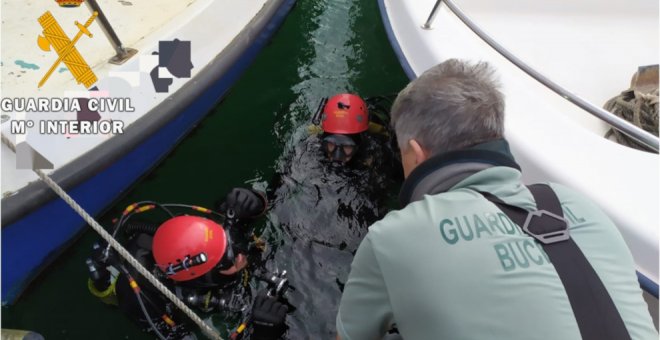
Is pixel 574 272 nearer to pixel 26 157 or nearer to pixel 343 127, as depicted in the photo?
pixel 343 127

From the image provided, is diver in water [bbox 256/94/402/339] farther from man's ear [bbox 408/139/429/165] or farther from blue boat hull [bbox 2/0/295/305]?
man's ear [bbox 408/139/429/165]

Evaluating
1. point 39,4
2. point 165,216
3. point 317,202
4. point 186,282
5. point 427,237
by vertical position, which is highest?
point 39,4

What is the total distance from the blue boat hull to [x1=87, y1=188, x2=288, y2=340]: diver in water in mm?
376

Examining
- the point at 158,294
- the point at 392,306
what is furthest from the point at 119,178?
the point at 392,306

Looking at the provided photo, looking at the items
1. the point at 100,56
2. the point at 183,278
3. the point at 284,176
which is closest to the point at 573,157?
the point at 284,176

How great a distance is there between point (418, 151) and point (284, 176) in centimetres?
195

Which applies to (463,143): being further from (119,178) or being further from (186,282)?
(119,178)

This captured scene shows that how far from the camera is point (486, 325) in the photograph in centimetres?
91

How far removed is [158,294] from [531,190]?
5.82ft

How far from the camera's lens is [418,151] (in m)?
1.26

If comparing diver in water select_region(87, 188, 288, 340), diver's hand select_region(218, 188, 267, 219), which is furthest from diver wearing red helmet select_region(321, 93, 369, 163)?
diver in water select_region(87, 188, 288, 340)

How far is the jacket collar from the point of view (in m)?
1.13

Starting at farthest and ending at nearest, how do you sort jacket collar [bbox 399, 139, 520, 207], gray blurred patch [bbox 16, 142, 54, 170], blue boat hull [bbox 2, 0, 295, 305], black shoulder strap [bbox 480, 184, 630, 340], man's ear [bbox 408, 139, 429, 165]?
blue boat hull [bbox 2, 0, 295, 305] → gray blurred patch [bbox 16, 142, 54, 170] → man's ear [bbox 408, 139, 429, 165] → jacket collar [bbox 399, 139, 520, 207] → black shoulder strap [bbox 480, 184, 630, 340]

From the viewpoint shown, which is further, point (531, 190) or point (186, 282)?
point (186, 282)
